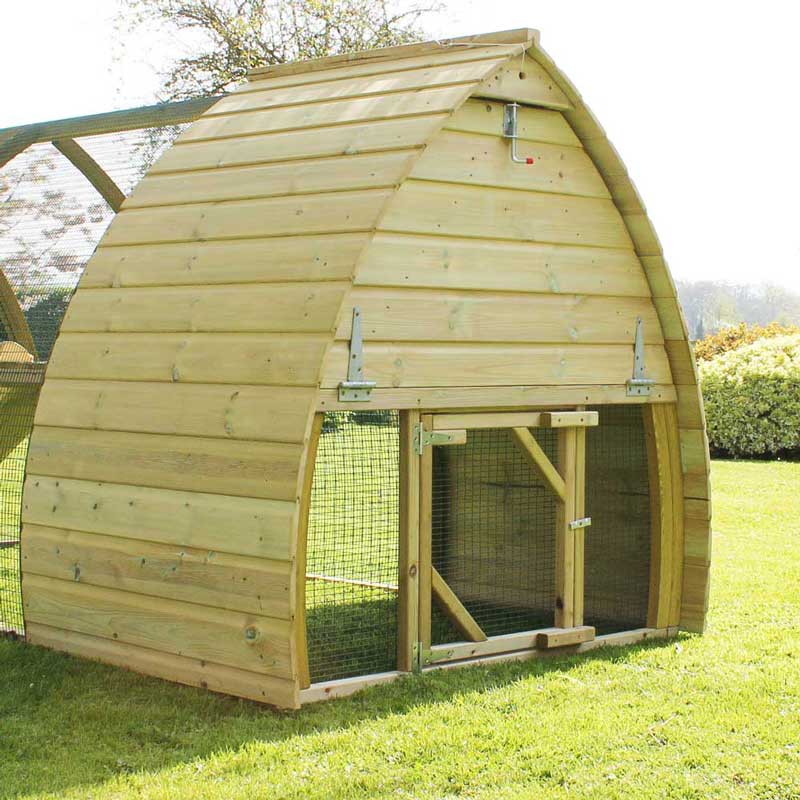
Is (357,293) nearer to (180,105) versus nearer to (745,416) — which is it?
(180,105)

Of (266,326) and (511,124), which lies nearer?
(266,326)

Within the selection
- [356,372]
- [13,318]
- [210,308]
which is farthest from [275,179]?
[13,318]

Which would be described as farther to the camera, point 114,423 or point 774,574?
point 774,574

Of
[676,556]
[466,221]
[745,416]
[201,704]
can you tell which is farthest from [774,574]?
[745,416]

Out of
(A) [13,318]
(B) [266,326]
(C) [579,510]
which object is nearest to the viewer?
(B) [266,326]

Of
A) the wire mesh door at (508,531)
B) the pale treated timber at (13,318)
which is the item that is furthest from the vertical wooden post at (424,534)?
the pale treated timber at (13,318)

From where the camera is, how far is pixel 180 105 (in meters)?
7.20

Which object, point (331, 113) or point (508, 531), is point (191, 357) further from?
point (508, 531)

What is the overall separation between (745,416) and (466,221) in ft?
41.7

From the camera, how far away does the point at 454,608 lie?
20.1 feet

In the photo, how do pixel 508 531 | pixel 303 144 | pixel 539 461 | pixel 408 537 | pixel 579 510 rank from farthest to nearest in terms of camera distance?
pixel 508 531 < pixel 579 510 < pixel 539 461 < pixel 303 144 < pixel 408 537

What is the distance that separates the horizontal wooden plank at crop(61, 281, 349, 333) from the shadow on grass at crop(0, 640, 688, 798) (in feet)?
5.55

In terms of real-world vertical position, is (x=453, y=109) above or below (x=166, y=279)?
above

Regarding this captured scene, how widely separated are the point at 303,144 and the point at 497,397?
62.8 inches
